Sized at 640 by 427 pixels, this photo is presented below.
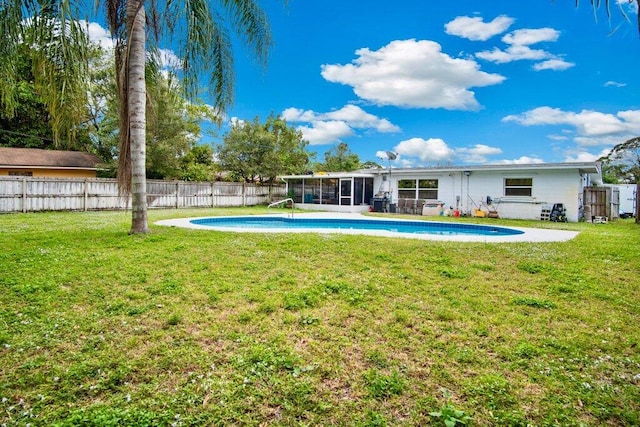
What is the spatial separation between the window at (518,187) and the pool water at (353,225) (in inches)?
210

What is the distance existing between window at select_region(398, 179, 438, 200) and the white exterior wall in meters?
0.24

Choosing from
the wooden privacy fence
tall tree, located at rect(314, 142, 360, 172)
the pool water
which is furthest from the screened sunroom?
tall tree, located at rect(314, 142, 360, 172)

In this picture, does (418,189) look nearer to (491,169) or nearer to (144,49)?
(491,169)

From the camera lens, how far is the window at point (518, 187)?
15.7 metres

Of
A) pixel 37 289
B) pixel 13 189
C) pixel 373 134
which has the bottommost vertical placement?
pixel 37 289

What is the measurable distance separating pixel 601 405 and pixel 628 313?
2185mm

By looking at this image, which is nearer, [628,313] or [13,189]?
[628,313]

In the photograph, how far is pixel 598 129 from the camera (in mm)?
19797

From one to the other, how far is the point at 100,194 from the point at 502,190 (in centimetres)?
1845

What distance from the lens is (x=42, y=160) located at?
68.0ft

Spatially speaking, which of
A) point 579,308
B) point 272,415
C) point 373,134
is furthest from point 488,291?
point 373,134

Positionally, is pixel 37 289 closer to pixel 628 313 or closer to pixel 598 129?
pixel 628 313

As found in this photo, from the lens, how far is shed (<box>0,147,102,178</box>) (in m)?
19.7

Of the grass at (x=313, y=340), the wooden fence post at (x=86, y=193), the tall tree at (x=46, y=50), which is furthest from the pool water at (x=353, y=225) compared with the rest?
the wooden fence post at (x=86, y=193)
